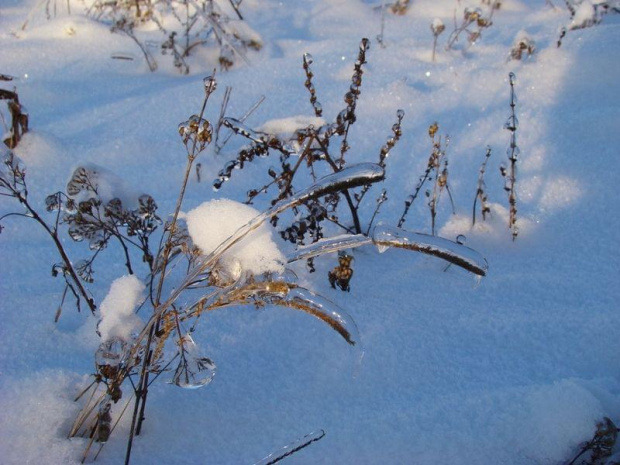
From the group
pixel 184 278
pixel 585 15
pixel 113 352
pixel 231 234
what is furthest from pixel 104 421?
pixel 585 15

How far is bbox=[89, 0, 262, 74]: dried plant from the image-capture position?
352 centimetres

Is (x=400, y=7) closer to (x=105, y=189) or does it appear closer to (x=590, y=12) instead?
(x=590, y=12)

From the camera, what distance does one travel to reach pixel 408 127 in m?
2.82

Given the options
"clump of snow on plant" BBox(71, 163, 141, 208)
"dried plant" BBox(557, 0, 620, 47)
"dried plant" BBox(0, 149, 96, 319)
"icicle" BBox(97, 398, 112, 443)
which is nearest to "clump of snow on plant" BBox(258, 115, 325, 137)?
"clump of snow on plant" BBox(71, 163, 141, 208)

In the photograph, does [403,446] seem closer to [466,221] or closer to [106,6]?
[466,221]

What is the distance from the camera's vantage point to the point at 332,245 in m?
1.02

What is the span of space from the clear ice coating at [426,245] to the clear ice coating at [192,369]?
392 millimetres

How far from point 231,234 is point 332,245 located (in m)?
0.18

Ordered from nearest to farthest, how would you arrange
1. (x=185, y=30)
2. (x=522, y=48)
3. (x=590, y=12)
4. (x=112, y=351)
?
(x=112, y=351) < (x=522, y=48) < (x=590, y=12) < (x=185, y=30)

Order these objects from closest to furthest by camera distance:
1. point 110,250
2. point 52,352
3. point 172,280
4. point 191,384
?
point 191,384
point 52,352
point 172,280
point 110,250

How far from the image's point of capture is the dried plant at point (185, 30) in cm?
352

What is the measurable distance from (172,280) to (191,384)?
793 mm

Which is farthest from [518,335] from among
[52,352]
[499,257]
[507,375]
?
[52,352]

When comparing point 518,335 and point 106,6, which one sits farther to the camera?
point 106,6
